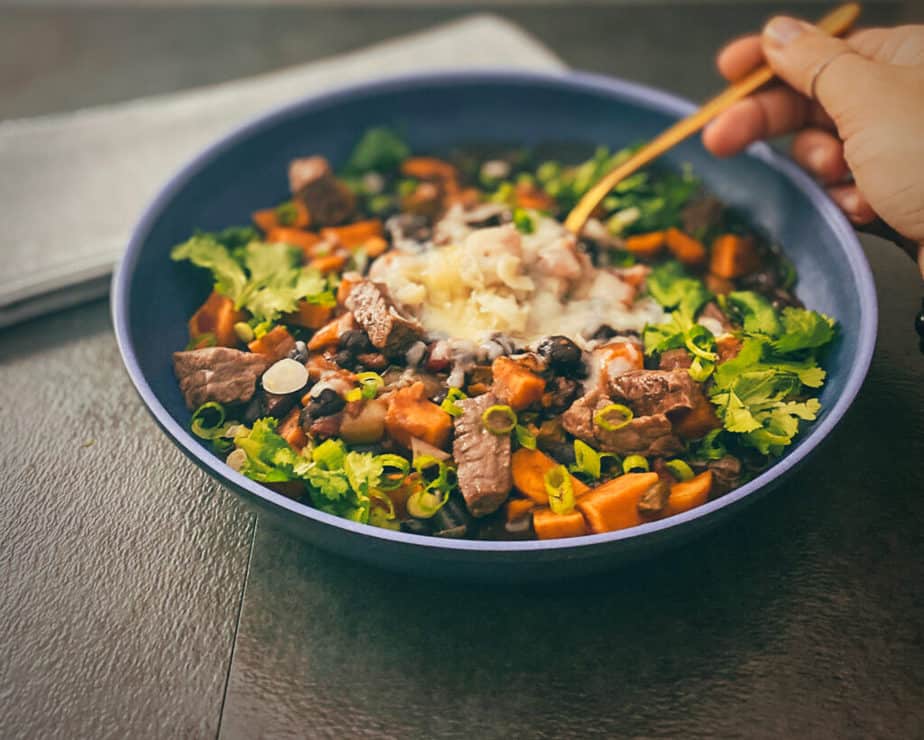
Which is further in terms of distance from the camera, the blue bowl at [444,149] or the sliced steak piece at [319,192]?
the sliced steak piece at [319,192]

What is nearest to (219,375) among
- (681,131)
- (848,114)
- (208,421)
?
(208,421)

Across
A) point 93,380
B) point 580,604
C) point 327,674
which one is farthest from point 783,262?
point 93,380

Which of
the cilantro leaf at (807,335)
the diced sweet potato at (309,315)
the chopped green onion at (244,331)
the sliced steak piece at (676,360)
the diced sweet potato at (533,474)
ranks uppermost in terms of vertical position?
the cilantro leaf at (807,335)

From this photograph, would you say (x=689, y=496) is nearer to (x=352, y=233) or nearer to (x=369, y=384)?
(x=369, y=384)

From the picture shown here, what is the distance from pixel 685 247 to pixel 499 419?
3.02 feet

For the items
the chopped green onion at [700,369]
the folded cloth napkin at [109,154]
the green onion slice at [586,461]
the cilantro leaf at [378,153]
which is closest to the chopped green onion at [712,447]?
the chopped green onion at [700,369]

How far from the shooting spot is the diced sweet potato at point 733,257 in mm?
2457

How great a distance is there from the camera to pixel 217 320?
91.1 inches

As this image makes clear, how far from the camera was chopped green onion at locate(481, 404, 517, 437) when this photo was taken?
6.28ft

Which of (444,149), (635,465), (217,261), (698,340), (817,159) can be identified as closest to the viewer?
(635,465)

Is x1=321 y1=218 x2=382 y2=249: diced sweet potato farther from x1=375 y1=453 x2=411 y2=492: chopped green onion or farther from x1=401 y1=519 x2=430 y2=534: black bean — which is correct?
x1=401 y1=519 x2=430 y2=534: black bean

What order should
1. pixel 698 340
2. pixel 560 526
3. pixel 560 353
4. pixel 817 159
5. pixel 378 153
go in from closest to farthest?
1. pixel 560 526
2. pixel 560 353
3. pixel 698 340
4. pixel 817 159
5. pixel 378 153

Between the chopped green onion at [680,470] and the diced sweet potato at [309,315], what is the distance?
901 mm

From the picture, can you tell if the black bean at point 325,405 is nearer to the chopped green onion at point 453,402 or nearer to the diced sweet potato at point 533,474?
the chopped green onion at point 453,402
